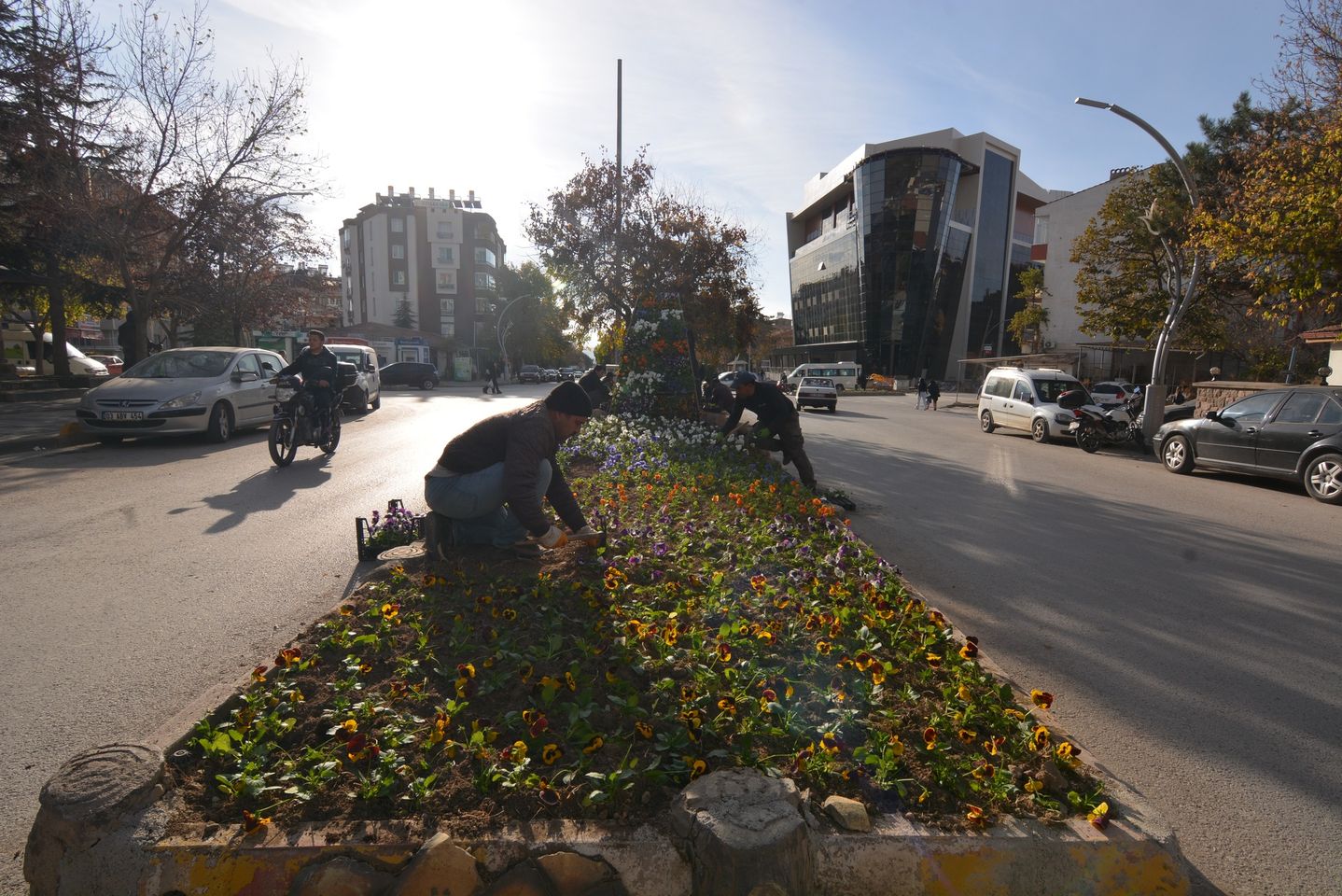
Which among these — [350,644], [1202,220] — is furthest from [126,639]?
[1202,220]

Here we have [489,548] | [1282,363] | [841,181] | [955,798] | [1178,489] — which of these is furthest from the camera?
[841,181]

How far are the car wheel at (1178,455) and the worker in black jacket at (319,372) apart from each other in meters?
13.4

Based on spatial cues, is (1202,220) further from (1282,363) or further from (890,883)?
(1282,363)

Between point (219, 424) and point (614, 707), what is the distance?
11435 mm

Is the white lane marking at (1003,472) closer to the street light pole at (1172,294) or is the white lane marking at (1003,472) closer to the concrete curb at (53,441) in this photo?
the street light pole at (1172,294)

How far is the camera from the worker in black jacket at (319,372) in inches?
397

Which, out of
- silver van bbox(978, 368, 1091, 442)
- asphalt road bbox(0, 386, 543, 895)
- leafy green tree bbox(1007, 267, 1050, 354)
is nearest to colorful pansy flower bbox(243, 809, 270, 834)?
asphalt road bbox(0, 386, 543, 895)

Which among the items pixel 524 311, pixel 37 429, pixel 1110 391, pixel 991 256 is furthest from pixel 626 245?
pixel 991 256

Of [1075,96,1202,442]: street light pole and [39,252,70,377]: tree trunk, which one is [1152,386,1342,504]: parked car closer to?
[1075,96,1202,442]: street light pole

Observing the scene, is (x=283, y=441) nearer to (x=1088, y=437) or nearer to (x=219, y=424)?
(x=219, y=424)

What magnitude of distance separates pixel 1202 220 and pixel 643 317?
10540mm

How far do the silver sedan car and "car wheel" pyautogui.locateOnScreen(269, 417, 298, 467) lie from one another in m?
2.40

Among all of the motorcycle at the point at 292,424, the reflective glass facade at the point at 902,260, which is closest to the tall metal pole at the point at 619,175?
the motorcycle at the point at 292,424

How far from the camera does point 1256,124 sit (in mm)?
21938
